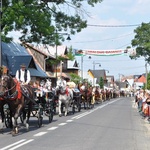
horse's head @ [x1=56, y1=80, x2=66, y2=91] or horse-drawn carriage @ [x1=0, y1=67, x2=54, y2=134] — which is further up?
horse's head @ [x1=56, y1=80, x2=66, y2=91]

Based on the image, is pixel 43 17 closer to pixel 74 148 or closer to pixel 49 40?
pixel 49 40

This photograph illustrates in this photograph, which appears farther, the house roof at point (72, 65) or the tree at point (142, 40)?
the house roof at point (72, 65)

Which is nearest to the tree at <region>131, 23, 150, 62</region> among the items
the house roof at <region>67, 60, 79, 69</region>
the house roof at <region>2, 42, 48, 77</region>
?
the house roof at <region>2, 42, 48, 77</region>

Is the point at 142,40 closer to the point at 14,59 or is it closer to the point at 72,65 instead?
the point at 14,59

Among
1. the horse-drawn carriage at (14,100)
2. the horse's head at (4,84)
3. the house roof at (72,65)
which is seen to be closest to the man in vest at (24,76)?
the horse-drawn carriage at (14,100)

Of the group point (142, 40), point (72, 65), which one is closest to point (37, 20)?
point (142, 40)

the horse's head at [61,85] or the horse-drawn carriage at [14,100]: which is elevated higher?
the horse's head at [61,85]

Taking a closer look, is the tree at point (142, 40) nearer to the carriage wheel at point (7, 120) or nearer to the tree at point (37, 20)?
the tree at point (37, 20)

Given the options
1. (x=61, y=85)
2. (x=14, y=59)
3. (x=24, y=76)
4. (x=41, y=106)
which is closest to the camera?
(x=24, y=76)

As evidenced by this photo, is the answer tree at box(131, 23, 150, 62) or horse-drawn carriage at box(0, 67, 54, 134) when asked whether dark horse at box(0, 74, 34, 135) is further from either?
tree at box(131, 23, 150, 62)

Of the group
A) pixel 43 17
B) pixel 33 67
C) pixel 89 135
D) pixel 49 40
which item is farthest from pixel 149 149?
pixel 33 67

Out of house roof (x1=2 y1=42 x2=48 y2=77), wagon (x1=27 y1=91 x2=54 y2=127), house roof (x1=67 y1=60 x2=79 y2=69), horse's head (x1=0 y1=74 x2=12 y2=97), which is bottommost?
wagon (x1=27 y1=91 x2=54 y2=127)

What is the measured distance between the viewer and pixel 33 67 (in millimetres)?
42781

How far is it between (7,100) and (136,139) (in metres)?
4.12
